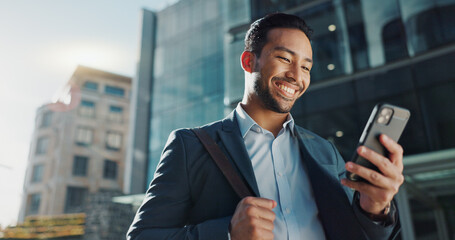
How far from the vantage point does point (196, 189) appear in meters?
1.59

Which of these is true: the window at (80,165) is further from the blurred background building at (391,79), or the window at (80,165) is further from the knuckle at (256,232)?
the knuckle at (256,232)

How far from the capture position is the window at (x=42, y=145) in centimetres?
4456

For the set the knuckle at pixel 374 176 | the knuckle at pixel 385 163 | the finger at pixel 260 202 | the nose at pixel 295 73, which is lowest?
the finger at pixel 260 202

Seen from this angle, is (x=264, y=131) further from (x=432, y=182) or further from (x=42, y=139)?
(x=42, y=139)

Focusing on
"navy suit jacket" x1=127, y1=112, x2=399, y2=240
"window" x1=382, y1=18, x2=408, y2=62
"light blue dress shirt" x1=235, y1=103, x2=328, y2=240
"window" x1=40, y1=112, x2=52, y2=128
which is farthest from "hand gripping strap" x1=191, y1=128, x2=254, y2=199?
"window" x1=40, y1=112, x2=52, y2=128

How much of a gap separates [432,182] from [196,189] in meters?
11.2

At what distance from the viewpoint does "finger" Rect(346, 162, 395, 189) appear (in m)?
1.23

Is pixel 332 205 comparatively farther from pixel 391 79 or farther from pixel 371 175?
pixel 391 79

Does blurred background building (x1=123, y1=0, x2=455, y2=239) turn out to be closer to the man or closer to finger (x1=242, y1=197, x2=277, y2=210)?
the man

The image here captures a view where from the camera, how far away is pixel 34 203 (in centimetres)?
4234

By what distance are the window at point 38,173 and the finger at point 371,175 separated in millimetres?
48014

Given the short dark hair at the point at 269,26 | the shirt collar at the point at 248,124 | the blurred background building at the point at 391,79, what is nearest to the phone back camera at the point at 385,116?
the shirt collar at the point at 248,124

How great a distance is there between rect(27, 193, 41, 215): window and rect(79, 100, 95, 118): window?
10803 mm

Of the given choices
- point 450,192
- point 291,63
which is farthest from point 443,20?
point 291,63
